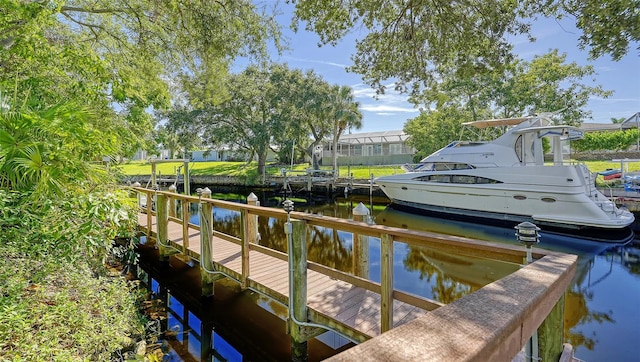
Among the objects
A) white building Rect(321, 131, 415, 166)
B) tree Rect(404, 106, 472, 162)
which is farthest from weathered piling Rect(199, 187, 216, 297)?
white building Rect(321, 131, 415, 166)

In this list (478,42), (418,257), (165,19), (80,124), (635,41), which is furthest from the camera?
(418,257)

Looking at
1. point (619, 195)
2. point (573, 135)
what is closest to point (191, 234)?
point (573, 135)

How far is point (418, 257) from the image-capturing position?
8641 millimetres

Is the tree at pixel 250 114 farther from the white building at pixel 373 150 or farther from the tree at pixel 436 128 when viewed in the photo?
the tree at pixel 436 128

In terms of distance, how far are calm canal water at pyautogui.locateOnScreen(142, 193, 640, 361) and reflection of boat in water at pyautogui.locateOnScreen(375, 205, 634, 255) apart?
0.20ft

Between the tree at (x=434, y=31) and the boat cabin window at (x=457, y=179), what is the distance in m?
7.38

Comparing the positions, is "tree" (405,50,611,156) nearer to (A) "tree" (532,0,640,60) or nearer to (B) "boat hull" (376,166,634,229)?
(B) "boat hull" (376,166,634,229)

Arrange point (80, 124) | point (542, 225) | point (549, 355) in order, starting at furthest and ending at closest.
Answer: point (542, 225)
point (80, 124)
point (549, 355)

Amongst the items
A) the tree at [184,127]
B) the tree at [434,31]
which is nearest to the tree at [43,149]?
the tree at [434,31]

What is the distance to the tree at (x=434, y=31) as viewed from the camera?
4.42 m

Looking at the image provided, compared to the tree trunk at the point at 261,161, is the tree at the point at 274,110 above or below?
above

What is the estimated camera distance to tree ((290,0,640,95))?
174 inches

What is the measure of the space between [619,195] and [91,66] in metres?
17.8

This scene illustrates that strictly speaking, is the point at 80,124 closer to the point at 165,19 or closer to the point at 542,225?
the point at 165,19
